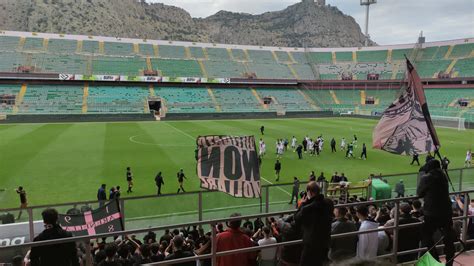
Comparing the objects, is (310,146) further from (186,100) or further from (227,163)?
(186,100)

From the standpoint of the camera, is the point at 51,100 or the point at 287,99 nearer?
the point at 51,100

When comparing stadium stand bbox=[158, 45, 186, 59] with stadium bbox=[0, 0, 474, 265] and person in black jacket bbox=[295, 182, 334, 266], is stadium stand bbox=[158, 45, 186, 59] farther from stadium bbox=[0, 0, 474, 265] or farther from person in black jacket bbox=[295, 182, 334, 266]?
person in black jacket bbox=[295, 182, 334, 266]

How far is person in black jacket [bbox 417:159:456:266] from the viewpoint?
225 inches

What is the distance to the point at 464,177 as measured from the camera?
15.3 metres

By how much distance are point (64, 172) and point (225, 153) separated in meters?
18.4

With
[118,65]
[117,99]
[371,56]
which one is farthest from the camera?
[371,56]

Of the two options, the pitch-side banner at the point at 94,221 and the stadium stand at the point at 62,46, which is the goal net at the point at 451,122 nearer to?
the pitch-side banner at the point at 94,221

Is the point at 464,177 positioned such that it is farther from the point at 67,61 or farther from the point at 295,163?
the point at 67,61

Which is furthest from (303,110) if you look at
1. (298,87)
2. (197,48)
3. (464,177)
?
(464,177)

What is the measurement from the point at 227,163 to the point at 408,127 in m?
4.35

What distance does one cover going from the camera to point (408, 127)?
848cm

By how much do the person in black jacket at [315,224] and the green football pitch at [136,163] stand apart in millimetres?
6706

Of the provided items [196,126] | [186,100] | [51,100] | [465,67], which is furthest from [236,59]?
[465,67]

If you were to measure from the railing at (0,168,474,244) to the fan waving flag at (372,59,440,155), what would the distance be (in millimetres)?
4361
